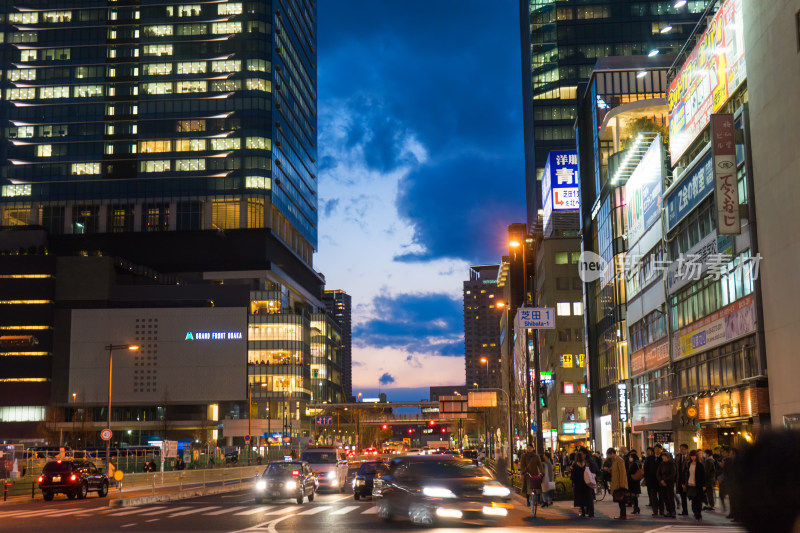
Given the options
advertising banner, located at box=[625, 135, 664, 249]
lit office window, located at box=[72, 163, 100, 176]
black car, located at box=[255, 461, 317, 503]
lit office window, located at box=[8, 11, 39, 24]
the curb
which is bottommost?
the curb

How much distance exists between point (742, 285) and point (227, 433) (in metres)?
113

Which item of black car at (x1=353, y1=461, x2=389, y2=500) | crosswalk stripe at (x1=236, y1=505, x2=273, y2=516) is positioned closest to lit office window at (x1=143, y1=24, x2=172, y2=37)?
black car at (x1=353, y1=461, x2=389, y2=500)

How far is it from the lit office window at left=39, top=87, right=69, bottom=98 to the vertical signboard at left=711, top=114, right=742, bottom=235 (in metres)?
155

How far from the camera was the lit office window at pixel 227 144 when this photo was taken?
537 ft

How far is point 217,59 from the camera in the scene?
551 ft

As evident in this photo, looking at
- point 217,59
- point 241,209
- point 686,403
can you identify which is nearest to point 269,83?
point 217,59

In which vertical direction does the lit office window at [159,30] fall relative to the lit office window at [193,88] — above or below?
above

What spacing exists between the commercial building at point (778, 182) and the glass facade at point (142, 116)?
134376 millimetres

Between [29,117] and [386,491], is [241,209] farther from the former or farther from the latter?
[386,491]

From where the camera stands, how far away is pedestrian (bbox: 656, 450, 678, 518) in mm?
24841

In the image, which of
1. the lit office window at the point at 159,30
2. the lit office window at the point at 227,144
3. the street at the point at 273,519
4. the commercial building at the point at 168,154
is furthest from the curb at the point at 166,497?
the lit office window at the point at 159,30

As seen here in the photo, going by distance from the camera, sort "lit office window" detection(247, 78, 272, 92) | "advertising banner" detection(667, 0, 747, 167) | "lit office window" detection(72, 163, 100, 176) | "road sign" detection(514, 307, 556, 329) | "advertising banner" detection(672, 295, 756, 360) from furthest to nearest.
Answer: "lit office window" detection(72, 163, 100, 176) < "lit office window" detection(247, 78, 272, 92) < "advertising banner" detection(667, 0, 747, 167) < "road sign" detection(514, 307, 556, 329) < "advertising banner" detection(672, 295, 756, 360)

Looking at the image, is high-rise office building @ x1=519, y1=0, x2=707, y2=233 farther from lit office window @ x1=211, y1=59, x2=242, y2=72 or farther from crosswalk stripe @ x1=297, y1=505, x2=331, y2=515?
crosswalk stripe @ x1=297, y1=505, x2=331, y2=515

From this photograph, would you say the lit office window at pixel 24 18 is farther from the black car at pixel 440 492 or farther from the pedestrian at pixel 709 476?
the pedestrian at pixel 709 476
